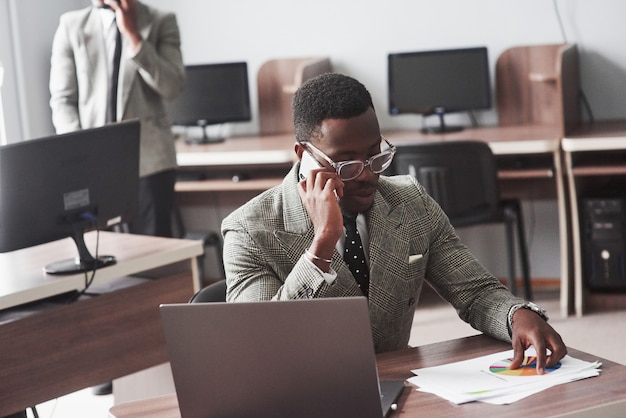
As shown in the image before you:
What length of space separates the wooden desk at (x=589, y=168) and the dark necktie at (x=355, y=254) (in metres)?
2.34

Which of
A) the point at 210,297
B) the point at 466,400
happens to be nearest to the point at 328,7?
the point at 210,297

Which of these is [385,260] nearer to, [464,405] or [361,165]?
[361,165]

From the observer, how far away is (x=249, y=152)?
4547 millimetres

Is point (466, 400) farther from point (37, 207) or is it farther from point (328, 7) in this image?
point (328, 7)

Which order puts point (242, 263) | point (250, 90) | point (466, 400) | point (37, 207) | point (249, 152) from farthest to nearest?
1. point (250, 90)
2. point (249, 152)
3. point (37, 207)
4. point (242, 263)
5. point (466, 400)

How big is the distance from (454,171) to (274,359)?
108 inches

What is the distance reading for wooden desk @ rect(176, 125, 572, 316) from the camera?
4223mm

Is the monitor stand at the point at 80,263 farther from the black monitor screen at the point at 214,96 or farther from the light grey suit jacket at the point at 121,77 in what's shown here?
the black monitor screen at the point at 214,96

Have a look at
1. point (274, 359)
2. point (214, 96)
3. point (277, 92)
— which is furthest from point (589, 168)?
point (274, 359)

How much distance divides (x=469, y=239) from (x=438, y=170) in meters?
Answer: 0.97

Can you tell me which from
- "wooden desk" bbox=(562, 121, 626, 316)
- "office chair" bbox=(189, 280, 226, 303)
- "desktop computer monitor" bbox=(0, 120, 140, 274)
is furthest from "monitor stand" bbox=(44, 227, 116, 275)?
"wooden desk" bbox=(562, 121, 626, 316)

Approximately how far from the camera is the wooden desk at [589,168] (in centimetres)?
408

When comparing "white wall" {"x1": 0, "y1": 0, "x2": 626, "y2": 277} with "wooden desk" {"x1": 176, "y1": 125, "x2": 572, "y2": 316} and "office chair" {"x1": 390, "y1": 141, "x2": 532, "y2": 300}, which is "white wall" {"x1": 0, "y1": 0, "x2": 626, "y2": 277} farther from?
"office chair" {"x1": 390, "y1": 141, "x2": 532, "y2": 300}

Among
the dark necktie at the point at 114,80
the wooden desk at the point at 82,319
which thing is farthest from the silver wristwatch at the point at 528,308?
the dark necktie at the point at 114,80
